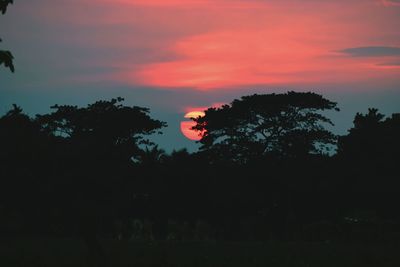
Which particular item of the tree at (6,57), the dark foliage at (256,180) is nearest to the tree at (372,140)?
the dark foliage at (256,180)

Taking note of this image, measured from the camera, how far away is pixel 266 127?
186 ft

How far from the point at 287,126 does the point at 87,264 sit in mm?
35966

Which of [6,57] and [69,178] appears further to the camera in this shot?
[69,178]

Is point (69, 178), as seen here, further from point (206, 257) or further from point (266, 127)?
point (266, 127)

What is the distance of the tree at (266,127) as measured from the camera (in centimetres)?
5519

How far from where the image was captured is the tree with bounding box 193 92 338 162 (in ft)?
181

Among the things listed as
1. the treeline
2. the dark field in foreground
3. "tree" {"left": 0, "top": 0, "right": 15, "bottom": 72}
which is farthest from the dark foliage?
"tree" {"left": 0, "top": 0, "right": 15, "bottom": 72}

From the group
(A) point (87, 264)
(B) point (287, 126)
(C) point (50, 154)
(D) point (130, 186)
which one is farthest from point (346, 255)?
(B) point (287, 126)

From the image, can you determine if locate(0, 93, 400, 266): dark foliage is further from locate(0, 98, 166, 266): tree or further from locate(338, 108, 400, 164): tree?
locate(0, 98, 166, 266): tree

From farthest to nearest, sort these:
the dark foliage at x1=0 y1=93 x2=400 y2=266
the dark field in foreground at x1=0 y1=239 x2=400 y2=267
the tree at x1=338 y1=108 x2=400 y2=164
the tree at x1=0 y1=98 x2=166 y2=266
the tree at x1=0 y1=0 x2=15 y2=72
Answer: the tree at x1=338 y1=108 x2=400 y2=164
the dark foliage at x1=0 y1=93 x2=400 y2=266
the tree at x1=0 y1=98 x2=166 y2=266
the dark field in foreground at x1=0 y1=239 x2=400 y2=267
the tree at x1=0 y1=0 x2=15 y2=72

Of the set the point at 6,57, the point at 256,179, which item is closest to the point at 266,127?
the point at 256,179

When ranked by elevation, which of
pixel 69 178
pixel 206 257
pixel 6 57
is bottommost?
pixel 206 257

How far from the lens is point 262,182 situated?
53938mm

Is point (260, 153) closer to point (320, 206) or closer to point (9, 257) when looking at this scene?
point (320, 206)
